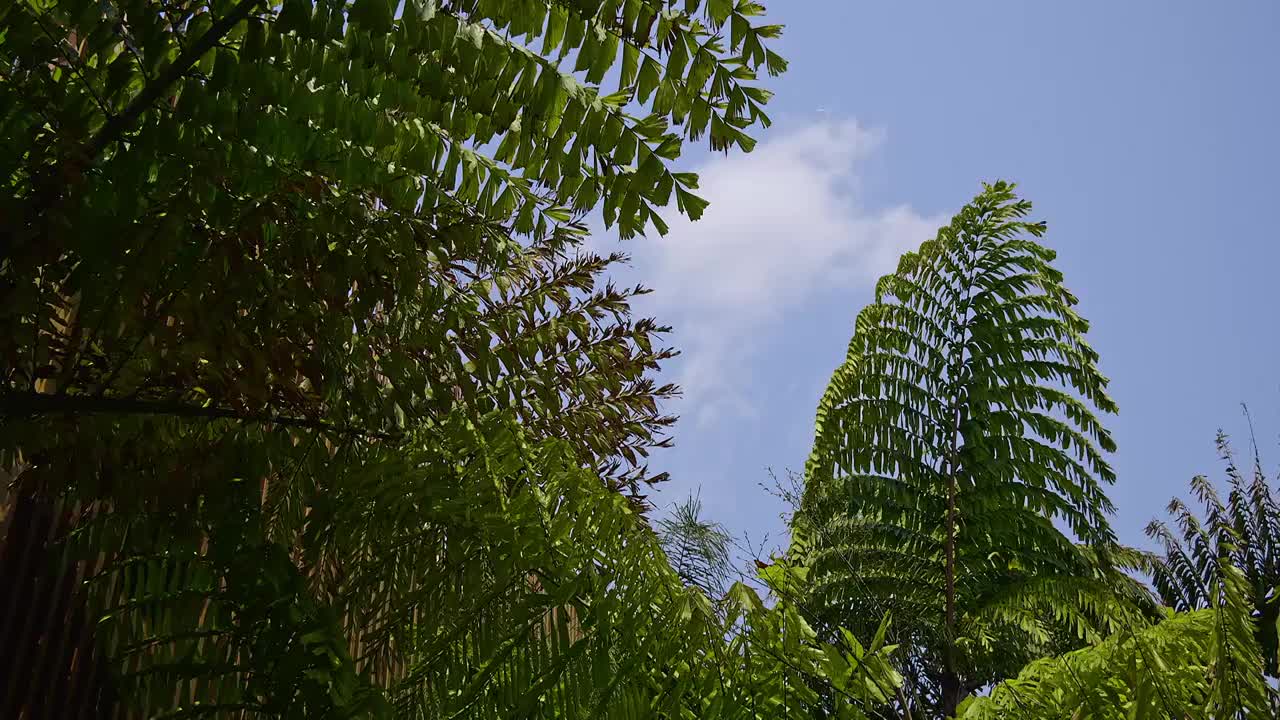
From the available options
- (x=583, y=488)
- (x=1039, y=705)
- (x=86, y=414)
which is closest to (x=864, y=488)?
(x=1039, y=705)

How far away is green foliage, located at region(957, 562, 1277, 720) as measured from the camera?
1.91 m

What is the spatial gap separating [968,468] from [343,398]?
439cm

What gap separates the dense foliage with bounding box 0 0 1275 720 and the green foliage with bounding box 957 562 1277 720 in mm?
13

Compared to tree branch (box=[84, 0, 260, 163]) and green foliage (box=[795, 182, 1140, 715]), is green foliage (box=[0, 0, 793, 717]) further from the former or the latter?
green foliage (box=[795, 182, 1140, 715])

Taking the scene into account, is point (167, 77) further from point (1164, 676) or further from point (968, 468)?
point (968, 468)

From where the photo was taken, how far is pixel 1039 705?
279 cm

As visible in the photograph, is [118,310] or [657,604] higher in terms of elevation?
[118,310]

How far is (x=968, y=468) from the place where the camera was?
19.3 feet

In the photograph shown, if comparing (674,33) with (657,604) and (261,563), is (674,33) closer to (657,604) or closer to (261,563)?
(657,604)

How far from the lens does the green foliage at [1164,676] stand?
191cm

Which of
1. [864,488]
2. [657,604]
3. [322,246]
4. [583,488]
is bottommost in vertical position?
[657,604]

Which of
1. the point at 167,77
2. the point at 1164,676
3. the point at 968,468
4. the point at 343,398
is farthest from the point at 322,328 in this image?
the point at 968,468

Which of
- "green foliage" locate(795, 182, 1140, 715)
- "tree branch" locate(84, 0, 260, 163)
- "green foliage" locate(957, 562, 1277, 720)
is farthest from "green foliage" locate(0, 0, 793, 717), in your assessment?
"green foliage" locate(795, 182, 1140, 715)

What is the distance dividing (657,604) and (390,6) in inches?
56.3
